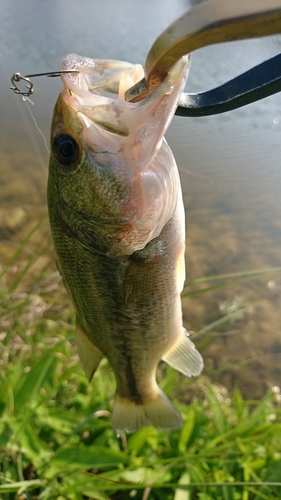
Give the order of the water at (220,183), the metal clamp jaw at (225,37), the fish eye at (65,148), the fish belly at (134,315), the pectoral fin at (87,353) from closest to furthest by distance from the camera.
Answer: the metal clamp jaw at (225,37) < the fish eye at (65,148) < the fish belly at (134,315) < the pectoral fin at (87,353) < the water at (220,183)

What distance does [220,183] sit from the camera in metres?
5.56

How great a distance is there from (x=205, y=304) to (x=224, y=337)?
1.37 feet

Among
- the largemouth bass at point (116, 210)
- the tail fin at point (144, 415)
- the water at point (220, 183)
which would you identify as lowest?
the water at point (220, 183)

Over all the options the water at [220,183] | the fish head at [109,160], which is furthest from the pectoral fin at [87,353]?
the water at [220,183]

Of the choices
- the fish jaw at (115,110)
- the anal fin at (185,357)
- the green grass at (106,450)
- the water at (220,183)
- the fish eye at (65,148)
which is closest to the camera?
the fish jaw at (115,110)

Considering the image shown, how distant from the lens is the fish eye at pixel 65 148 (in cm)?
126

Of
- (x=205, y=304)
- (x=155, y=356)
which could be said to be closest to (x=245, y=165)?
(x=205, y=304)

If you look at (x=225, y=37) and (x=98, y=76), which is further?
(x=98, y=76)

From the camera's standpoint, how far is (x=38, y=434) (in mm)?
2428

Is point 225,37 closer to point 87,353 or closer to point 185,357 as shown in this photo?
point 87,353

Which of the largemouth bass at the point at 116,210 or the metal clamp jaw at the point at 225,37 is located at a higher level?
the metal clamp jaw at the point at 225,37

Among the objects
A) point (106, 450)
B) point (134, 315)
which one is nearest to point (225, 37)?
point (134, 315)

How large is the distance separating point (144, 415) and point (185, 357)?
346mm

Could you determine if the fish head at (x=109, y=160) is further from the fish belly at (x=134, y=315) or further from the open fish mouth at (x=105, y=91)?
the fish belly at (x=134, y=315)
